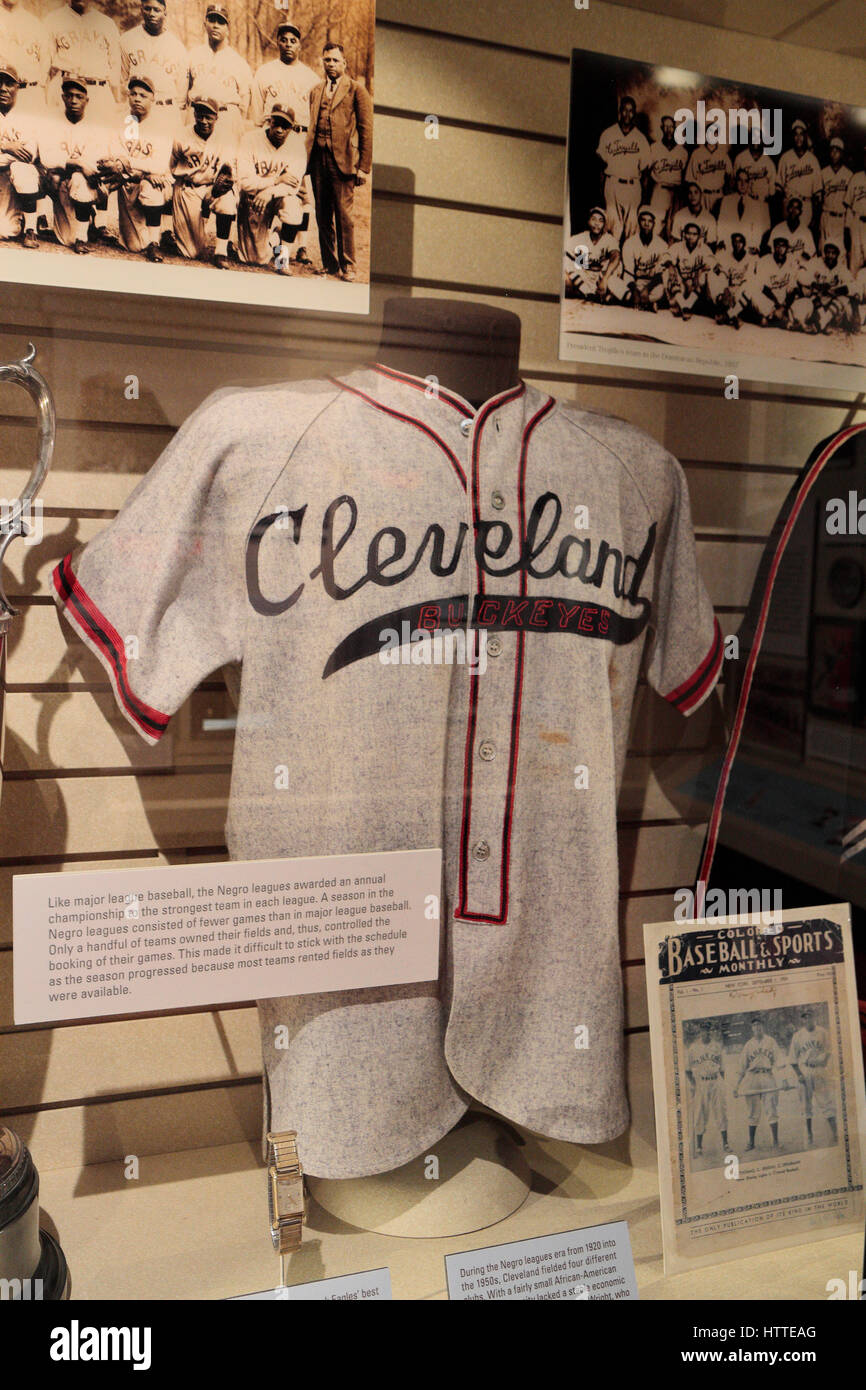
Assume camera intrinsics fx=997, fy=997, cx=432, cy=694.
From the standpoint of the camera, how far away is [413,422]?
0.93 metres

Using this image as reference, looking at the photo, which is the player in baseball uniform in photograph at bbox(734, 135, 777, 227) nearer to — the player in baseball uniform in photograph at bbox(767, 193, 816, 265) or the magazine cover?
the player in baseball uniform in photograph at bbox(767, 193, 816, 265)

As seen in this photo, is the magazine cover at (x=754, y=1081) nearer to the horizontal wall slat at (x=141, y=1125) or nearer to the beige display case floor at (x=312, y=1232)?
the beige display case floor at (x=312, y=1232)

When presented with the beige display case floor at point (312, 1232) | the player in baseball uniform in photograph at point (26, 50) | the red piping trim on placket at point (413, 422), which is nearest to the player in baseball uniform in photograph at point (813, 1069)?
the beige display case floor at point (312, 1232)

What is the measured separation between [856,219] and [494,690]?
1.93 ft

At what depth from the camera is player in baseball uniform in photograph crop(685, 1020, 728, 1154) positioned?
39.2 inches

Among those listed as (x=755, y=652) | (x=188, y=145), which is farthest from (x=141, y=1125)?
(x=188, y=145)

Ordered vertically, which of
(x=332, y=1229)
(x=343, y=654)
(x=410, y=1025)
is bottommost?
(x=332, y=1229)

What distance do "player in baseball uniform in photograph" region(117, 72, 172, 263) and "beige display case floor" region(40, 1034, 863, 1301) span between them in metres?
0.84

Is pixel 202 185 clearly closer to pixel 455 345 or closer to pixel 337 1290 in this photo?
pixel 455 345

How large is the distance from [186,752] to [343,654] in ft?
0.55

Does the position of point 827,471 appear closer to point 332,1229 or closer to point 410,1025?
point 410,1025

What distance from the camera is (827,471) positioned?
1038mm

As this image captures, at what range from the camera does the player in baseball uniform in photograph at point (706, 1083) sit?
3.27 ft
